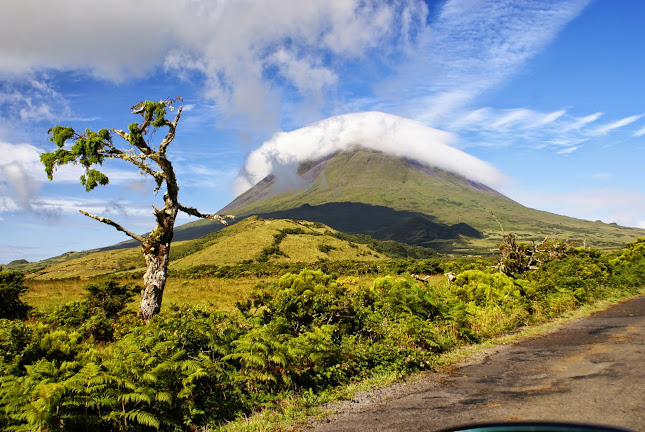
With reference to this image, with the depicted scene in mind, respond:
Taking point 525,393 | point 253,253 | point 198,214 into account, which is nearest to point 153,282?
point 198,214

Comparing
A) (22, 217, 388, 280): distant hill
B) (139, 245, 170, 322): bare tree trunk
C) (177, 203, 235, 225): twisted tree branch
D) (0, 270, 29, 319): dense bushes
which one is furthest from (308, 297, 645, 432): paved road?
(22, 217, 388, 280): distant hill

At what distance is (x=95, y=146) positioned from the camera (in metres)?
13.6

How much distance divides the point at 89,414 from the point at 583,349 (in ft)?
34.5

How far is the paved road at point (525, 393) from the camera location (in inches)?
217

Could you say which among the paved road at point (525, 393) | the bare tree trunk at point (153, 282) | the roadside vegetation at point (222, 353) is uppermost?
the bare tree trunk at point (153, 282)

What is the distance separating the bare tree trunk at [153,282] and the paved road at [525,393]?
8.67m

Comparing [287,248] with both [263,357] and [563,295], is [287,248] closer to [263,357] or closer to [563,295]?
[563,295]

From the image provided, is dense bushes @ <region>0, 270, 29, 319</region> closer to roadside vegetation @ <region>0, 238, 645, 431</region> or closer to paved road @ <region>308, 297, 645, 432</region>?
roadside vegetation @ <region>0, 238, 645, 431</region>

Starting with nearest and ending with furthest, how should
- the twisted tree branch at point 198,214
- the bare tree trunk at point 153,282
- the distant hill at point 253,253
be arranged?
the bare tree trunk at point 153,282, the twisted tree branch at point 198,214, the distant hill at point 253,253

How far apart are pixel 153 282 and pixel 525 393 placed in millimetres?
11017

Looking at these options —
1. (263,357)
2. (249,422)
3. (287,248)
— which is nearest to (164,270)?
(263,357)

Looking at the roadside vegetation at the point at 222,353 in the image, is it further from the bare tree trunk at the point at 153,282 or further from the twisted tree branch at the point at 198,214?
the twisted tree branch at the point at 198,214

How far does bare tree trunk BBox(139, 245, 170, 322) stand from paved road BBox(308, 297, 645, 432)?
8672 mm

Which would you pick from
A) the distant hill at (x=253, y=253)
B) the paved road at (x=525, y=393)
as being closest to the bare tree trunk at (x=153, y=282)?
the paved road at (x=525, y=393)
